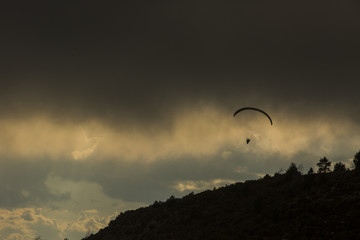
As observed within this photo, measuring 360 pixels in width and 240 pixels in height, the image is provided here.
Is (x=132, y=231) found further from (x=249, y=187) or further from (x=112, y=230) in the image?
(x=249, y=187)

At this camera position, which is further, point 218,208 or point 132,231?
point 132,231

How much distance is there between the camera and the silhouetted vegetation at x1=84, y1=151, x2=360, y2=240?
30109 millimetres

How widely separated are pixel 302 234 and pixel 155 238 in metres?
22.0

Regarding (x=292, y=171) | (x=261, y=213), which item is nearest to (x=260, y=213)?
(x=261, y=213)

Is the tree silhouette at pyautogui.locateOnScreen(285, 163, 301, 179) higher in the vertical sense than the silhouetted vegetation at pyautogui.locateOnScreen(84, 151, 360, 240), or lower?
higher

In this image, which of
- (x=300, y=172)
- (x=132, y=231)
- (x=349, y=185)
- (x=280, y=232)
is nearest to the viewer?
(x=280, y=232)

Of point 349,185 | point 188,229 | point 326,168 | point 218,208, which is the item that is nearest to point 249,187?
point 218,208

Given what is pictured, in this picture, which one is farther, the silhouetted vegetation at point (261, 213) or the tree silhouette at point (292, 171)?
the tree silhouette at point (292, 171)

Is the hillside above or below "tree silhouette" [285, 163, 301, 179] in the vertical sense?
below

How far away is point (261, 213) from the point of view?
37125mm

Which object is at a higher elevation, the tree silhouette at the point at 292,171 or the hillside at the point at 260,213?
the tree silhouette at the point at 292,171

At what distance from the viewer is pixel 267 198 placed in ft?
138

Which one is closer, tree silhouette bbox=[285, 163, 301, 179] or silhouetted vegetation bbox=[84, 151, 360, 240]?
silhouetted vegetation bbox=[84, 151, 360, 240]

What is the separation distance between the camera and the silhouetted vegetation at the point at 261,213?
98.8 ft
